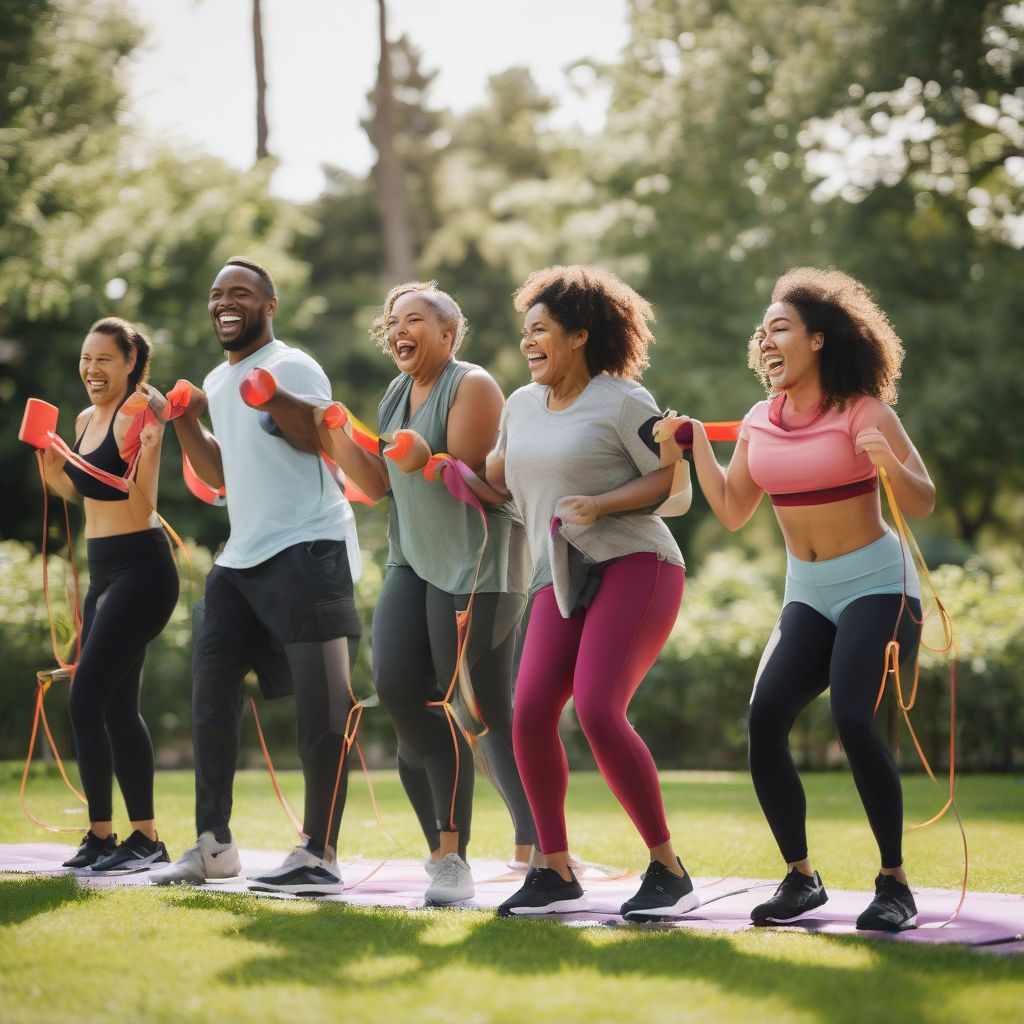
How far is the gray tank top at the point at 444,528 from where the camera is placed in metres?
5.28

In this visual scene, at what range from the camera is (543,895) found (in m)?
4.80

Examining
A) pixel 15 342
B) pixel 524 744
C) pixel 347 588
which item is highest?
pixel 15 342

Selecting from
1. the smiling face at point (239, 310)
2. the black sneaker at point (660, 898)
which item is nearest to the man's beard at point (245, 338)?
the smiling face at point (239, 310)

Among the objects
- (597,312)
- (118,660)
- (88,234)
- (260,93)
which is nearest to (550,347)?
(597,312)

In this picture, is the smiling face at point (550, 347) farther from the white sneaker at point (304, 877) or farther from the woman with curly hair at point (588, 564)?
the white sneaker at point (304, 877)

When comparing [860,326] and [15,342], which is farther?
[15,342]

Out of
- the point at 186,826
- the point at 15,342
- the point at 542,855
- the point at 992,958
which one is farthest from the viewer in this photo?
the point at 15,342

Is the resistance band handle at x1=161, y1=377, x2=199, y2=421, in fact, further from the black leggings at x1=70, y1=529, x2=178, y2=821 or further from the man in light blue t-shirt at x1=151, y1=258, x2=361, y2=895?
the black leggings at x1=70, y1=529, x2=178, y2=821

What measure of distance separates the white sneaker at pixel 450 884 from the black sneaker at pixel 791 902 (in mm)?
1037

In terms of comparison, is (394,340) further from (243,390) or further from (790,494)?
(790,494)

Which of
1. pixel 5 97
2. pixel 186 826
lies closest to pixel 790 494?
pixel 186 826

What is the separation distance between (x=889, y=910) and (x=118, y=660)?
3108 millimetres

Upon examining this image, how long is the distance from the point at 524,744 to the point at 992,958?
1568 mm

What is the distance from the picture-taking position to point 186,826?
7.88m
